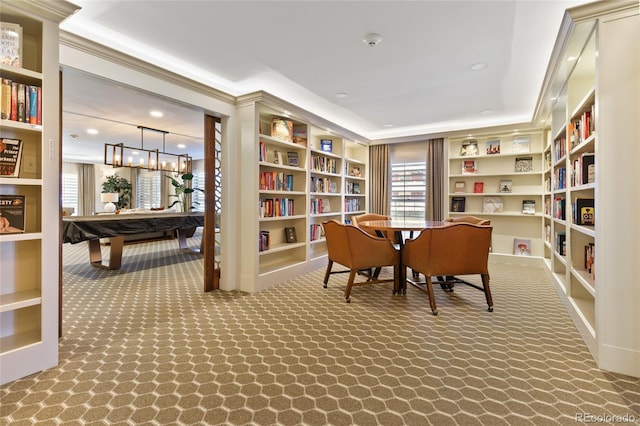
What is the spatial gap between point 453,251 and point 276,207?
2199mm

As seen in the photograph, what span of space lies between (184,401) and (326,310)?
152 centimetres

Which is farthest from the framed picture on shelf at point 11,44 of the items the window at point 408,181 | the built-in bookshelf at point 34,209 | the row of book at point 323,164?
the window at point 408,181

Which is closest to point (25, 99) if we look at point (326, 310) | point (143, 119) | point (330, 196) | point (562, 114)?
point (326, 310)

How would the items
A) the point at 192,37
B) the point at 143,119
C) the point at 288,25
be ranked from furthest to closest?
the point at 143,119
the point at 192,37
the point at 288,25

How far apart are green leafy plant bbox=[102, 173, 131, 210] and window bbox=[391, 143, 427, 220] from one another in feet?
26.6

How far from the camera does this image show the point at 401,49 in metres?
2.65

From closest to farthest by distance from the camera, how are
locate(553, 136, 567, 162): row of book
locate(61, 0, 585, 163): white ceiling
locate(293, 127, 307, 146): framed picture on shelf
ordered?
locate(61, 0, 585, 163): white ceiling < locate(553, 136, 567, 162): row of book < locate(293, 127, 307, 146): framed picture on shelf

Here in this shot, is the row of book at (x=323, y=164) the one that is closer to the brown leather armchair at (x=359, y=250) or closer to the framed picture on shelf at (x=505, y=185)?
the brown leather armchair at (x=359, y=250)

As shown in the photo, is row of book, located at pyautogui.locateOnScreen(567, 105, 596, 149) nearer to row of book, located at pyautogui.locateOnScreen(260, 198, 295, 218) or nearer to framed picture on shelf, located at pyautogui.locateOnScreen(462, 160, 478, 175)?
framed picture on shelf, located at pyautogui.locateOnScreen(462, 160, 478, 175)

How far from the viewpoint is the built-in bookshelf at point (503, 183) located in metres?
4.84

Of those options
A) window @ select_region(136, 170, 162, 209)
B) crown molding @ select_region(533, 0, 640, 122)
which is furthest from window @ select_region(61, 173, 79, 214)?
crown molding @ select_region(533, 0, 640, 122)

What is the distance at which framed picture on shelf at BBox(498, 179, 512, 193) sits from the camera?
5.02m

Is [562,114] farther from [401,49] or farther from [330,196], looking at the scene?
[330,196]

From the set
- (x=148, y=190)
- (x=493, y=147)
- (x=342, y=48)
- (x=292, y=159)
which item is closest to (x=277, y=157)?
(x=292, y=159)
